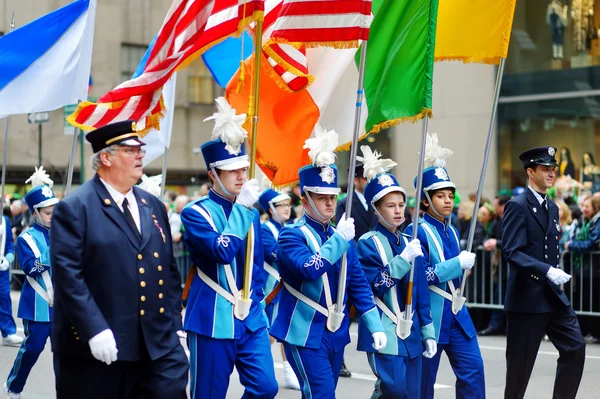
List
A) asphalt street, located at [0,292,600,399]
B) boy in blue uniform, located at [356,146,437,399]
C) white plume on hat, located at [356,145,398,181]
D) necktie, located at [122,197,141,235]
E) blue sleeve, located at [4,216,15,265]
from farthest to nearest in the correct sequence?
blue sleeve, located at [4,216,15,265] → asphalt street, located at [0,292,600,399] → white plume on hat, located at [356,145,398,181] → boy in blue uniform, located at [356,146,437,399] → necktie, located at [122,197,141,235]

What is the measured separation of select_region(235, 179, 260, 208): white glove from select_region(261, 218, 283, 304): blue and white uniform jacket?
419 centimetres

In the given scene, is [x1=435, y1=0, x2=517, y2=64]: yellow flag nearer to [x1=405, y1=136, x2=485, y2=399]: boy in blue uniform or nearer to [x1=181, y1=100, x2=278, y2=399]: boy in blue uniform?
[x1=405, y1=136, x2=485, y2=399]: boy in blue uniform

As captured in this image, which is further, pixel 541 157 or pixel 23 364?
pixel 23 364

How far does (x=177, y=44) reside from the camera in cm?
755

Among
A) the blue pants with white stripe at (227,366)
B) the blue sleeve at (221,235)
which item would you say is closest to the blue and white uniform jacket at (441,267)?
the blue pants with white stripe at (227,366)

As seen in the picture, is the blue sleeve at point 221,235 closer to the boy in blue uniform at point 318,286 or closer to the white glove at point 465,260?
the boy in blue uniform at point 318,286

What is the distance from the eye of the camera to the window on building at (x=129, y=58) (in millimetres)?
30844

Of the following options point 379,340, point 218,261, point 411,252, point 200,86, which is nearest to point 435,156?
point 411,252

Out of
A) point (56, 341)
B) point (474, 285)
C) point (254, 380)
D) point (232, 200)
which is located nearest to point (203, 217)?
point (232, 200)

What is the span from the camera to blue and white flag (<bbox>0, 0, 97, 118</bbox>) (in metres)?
8.97

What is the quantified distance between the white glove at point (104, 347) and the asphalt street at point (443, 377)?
471 cm

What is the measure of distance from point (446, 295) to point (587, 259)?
5942mm

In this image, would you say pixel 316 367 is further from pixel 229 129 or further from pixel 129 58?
pixel 129 58

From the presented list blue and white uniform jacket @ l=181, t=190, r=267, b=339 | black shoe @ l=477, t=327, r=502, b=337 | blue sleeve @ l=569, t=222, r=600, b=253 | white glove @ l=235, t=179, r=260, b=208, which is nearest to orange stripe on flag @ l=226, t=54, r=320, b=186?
blue and white uniform jacket @ l=181, t=190, r=267, b=339
